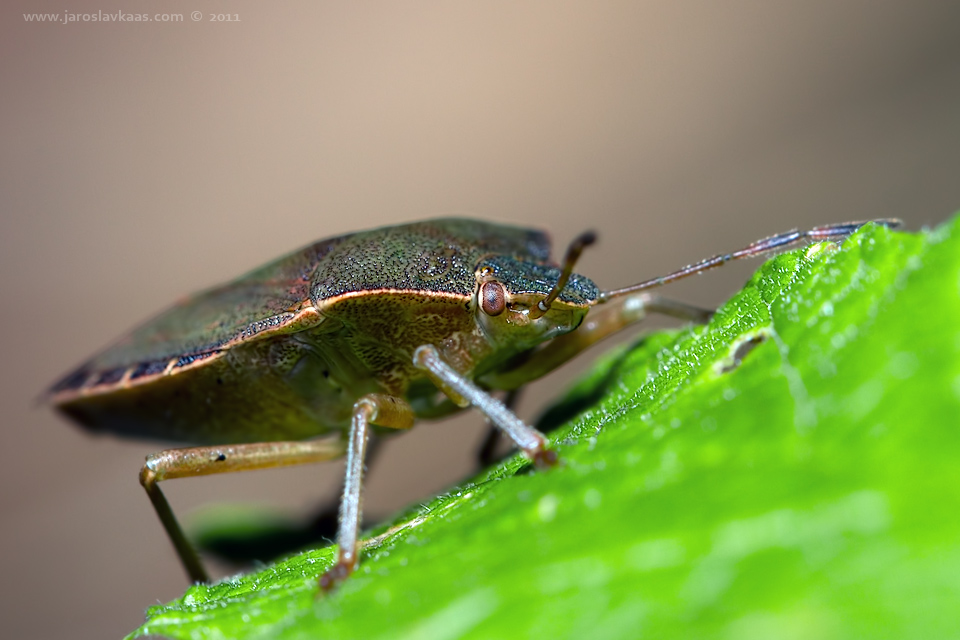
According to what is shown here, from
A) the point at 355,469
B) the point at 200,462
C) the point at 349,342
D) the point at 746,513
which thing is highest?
the point at 349,342

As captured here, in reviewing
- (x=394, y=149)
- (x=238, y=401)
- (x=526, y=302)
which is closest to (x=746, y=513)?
(x=526, y=302)

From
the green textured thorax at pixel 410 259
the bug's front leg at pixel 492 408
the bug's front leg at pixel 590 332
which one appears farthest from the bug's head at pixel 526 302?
the bug's front leg at pixel 492 408

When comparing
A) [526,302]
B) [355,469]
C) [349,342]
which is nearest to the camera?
[355,469]

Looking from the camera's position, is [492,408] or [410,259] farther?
[410,259]

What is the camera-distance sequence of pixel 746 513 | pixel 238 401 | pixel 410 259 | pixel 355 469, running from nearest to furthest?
pixel 746 513 → pixel 355 469 → pixel 410 259 → pixel 238 401

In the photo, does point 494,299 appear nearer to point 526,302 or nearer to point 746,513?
point 526,302

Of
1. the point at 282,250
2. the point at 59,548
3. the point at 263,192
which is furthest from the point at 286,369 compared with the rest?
the point at 263,192

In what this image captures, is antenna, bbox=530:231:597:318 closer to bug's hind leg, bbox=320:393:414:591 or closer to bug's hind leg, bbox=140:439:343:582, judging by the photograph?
bug's hind leg, bbox=320:393:414:591
